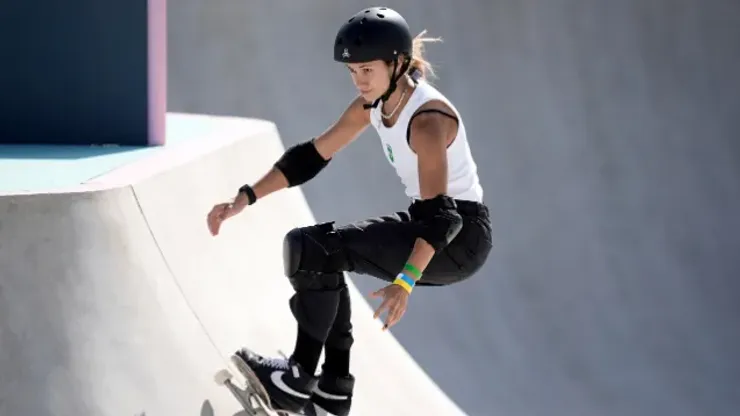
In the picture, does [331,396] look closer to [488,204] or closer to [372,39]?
[372,39]

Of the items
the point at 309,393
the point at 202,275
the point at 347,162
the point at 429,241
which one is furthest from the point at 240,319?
the point at 347,162

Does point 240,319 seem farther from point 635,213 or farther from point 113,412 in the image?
point 635,213

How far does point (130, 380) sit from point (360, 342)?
239 centimetres

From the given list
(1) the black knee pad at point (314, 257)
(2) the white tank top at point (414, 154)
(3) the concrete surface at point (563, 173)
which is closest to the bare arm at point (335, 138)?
(2) the white tank top at point (414, 154)

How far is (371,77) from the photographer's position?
4.02 meters

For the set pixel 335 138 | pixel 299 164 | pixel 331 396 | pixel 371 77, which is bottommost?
pixel 331 396

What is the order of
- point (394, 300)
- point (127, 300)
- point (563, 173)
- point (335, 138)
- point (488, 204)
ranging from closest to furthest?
point (394, 300) < point (127, 300) < point (335, 138) < point (488, 204) < point (563, 173)

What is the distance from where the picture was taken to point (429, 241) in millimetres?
3734

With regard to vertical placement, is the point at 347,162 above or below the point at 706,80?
Result: below

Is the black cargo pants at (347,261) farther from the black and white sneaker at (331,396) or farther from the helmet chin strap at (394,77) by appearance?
the helmet chin strap at (394,77)

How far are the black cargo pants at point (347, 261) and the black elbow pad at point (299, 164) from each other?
0.52 m

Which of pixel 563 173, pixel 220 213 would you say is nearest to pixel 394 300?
pixel 220 213

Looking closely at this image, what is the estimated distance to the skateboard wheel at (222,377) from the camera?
414 centimetres

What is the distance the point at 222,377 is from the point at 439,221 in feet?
3.40
